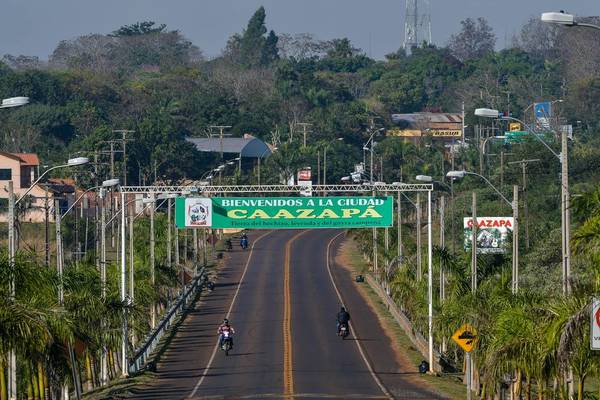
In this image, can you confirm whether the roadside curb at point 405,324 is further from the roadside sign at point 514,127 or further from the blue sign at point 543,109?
the roadside sign at point 514,127

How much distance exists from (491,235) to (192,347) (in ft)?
96.6

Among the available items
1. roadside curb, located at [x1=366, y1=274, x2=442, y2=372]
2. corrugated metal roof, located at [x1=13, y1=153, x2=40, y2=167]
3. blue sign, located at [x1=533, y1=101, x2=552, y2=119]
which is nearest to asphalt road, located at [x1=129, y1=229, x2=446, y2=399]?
roadside curb, located at [x1=366, y1=274, x2=442, y2=372]

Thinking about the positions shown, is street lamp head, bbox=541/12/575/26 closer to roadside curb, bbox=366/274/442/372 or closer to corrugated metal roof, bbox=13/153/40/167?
roadside curb, bbox=366/274/442/372

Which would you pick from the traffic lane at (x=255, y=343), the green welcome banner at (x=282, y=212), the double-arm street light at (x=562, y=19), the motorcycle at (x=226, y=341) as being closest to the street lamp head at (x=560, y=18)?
the double-arm street light at (x=562, y=19)

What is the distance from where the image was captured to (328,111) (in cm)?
18488

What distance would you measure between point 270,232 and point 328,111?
5202cm

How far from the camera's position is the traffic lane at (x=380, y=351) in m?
48.8

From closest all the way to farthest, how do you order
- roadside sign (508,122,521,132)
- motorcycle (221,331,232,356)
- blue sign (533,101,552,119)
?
motorcycle (221,331,232,356), blue sign (533,101,552,119), roadside sign (508,122,521,132)

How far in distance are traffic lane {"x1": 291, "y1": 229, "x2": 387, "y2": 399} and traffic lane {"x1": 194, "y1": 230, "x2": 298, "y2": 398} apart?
2.68 feet

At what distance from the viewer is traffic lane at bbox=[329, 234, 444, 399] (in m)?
48.8

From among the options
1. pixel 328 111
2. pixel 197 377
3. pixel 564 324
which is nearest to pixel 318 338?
pixel 197 377

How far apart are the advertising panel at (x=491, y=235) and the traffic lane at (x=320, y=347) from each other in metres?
8.38

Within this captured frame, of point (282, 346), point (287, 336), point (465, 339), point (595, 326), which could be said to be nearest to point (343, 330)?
point (287, 336)

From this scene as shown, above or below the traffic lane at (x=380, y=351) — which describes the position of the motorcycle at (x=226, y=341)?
above
